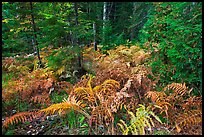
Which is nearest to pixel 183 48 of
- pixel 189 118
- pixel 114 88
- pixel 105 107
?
pixel 189 118

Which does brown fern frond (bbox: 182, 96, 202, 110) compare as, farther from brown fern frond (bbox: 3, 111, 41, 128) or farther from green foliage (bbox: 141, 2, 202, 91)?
brown fern frond (bbox: 3, 111, 41, 128)

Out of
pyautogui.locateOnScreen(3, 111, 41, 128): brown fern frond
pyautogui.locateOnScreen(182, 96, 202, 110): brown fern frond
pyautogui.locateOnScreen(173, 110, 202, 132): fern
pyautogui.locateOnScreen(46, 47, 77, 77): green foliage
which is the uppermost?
pyautogui.locateOnScreen(46, 47, 77, 77): green foliage

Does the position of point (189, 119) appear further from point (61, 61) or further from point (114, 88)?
point (61, 61)

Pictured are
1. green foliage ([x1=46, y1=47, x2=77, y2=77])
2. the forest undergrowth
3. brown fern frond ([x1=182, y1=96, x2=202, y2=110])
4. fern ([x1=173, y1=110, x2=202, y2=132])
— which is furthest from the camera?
green foliage ([x1=46, y1=47, x2=77, y2=77])

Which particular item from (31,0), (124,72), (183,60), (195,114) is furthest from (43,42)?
(195,114)

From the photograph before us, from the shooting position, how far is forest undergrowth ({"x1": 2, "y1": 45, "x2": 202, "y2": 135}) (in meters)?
3.45

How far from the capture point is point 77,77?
250 inches

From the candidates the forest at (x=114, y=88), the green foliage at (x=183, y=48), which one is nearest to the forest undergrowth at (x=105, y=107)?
the forest at (x=114, y=88)

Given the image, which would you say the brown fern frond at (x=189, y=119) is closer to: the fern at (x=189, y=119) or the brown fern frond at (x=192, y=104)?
the fern at (x=189, y=119)

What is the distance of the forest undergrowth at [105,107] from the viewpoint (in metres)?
3.45

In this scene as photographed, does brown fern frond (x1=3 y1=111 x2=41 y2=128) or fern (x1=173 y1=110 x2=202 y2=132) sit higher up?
brown fern frond (x1=3 y1=111 x2=41 y2=128)

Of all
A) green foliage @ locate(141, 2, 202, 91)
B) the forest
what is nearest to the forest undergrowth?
the forest

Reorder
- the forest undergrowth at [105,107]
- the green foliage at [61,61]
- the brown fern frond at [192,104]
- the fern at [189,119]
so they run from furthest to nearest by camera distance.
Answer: the green foliage at [61,61]
the brown fern frond at [192,104]
the forest undergrowth at [105,107]
the fern at [189,119]

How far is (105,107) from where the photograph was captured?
144 inches
